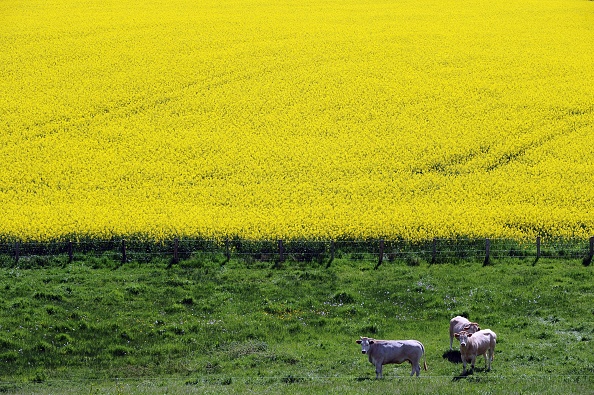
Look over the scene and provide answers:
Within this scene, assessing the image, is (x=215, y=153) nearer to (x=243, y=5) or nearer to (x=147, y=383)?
(x=147, y=383)

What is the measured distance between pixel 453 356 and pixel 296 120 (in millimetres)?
26899

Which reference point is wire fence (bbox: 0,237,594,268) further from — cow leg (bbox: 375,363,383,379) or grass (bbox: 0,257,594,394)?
cow leg (bbox: 375,363,383,379)

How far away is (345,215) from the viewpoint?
3606 cm

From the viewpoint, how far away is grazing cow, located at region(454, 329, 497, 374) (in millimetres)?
21706

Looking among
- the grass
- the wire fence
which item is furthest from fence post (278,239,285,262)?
the grass

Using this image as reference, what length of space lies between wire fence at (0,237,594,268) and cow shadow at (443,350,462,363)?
846 cm

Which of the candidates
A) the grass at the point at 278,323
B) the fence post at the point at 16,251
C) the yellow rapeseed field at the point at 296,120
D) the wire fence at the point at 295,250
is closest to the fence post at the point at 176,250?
the wire fence at the point at 295,250

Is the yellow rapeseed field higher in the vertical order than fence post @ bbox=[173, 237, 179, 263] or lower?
higher

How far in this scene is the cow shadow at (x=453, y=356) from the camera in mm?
23109

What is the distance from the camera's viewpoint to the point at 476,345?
71.5ft

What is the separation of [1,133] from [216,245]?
1849cm

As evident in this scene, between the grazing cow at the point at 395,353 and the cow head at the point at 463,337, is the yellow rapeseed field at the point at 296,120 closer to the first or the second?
the cow head at the point at 463,337

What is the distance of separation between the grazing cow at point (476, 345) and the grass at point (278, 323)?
0.38m

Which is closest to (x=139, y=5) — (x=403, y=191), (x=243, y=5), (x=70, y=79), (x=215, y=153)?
(x=243, y=5)
